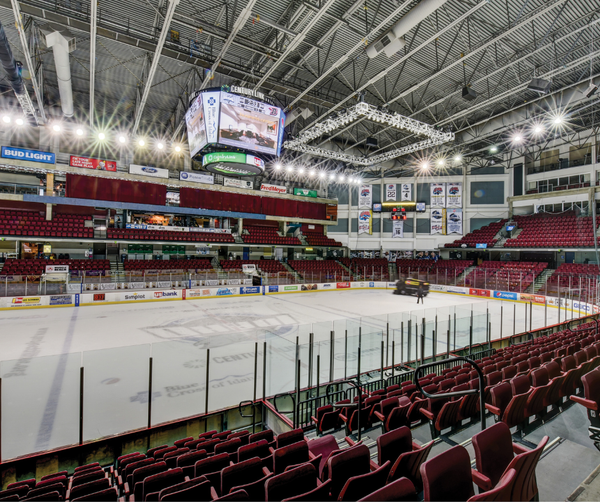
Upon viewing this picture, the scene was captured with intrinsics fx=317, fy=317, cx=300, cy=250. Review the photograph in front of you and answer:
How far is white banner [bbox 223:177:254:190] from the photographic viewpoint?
97.9 ft

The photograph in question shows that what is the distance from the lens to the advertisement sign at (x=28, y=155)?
68.8ft

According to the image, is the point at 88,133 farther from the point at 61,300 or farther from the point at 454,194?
the point at 454,194

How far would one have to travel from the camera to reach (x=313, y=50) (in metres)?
13.9

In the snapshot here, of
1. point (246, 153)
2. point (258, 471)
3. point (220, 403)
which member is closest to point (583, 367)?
point (258, 471)

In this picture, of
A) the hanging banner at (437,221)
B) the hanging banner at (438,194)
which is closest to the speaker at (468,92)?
the hanging banner at (438,194)

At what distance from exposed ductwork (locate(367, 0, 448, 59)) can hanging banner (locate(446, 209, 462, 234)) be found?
80.3 ft

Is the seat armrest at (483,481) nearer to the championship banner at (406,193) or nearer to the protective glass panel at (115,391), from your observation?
the protective glass panel at (115,391)

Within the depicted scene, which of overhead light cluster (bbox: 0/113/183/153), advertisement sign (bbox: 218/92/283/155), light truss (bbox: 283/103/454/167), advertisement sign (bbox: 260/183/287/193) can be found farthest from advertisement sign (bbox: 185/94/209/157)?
advertisement sign (bbox: 260/183/287/193)

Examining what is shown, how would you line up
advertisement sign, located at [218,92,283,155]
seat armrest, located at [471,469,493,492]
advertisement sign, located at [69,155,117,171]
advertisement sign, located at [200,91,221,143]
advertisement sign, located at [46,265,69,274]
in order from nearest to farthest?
seat armrest, located at [471,469,493,492], advertisement sign, located at [200,91,221,143], advertisement sign, located at [218,92,283,155], advertisement sign, located at [46,265,69,274], advertisement sign, located at [69,155,117,171]

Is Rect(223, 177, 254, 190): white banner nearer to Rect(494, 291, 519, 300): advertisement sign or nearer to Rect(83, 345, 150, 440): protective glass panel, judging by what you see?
Rect(494, 291, 519, 300): advertisement sign

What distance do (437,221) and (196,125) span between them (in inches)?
1047

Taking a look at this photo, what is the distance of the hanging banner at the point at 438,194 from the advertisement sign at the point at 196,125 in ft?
85.6

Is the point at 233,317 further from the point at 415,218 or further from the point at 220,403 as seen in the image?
the point at 415,218

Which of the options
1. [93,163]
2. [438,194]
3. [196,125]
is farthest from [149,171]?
[438,194]
